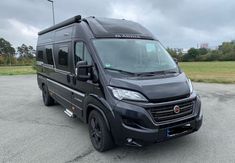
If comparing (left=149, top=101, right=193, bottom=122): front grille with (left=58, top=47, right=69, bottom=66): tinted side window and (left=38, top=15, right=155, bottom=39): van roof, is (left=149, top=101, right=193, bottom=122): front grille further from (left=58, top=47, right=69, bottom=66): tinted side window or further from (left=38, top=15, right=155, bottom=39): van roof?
(left=58, top=47, right=69, bottom=66): tinted side window

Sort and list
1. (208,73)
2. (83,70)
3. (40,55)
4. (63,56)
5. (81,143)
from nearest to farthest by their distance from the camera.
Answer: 1. (83,70)
2. (81,143)
3. (63,56)
4. (40,55)
5. (208,73)

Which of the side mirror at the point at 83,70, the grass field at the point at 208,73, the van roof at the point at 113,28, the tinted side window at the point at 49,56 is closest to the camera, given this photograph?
the side mirror at the point at 83,70

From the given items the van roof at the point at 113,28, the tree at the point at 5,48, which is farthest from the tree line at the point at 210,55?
the tree at the point at 5,48

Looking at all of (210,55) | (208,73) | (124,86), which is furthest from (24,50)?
(124,86)

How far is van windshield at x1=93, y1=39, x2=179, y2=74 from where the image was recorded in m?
4.23

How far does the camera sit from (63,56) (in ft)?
18.9

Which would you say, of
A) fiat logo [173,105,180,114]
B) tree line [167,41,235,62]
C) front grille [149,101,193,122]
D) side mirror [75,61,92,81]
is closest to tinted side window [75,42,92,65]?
side mirror [75,61,92,81]

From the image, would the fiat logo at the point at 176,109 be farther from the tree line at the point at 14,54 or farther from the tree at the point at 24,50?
the tree at the point at 24,50

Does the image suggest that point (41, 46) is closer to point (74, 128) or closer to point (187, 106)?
point (74, 128)

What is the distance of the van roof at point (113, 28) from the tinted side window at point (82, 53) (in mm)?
356

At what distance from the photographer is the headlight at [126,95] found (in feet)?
12.1

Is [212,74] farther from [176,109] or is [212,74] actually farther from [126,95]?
[126,95]

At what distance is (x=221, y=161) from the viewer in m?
3.76

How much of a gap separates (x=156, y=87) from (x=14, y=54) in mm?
99463
